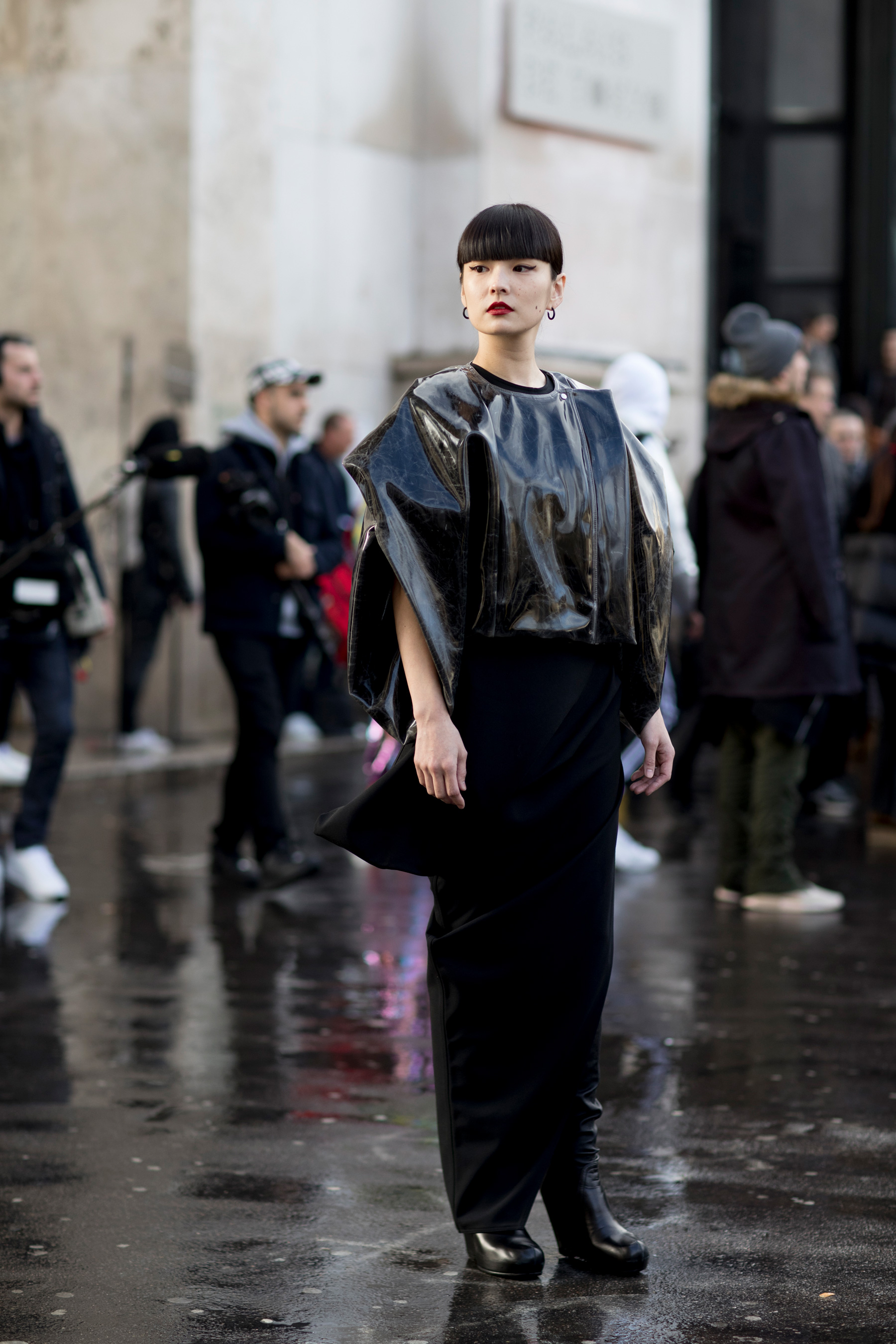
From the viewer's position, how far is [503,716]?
3682 millimetres

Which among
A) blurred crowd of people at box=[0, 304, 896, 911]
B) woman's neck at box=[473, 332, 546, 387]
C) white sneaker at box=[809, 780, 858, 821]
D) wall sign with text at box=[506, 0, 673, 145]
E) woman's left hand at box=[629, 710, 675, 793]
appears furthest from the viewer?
wall sign with text at box=[506, 0, 673, 145]

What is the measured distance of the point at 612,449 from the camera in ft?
12.3

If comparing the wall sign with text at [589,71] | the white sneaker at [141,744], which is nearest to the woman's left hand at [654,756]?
the white sneaker at [141,744]

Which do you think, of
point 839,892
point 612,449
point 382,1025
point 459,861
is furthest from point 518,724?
point 839,892

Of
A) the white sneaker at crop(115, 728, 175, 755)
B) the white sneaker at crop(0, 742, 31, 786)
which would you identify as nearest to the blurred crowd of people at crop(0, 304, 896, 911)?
the white sneaker at crop(0, 742, 31, 786)

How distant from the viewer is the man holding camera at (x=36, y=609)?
24.7ft

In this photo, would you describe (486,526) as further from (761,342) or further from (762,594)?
(761,342)

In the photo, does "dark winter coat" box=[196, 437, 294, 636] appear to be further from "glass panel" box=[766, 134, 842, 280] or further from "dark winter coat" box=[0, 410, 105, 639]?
"glass panel" box=[766, 134, 842, 280]

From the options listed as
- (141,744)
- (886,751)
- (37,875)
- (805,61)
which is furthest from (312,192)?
(37,875)

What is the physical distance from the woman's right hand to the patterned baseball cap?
4725 mm

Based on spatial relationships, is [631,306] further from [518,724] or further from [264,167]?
[518,724]

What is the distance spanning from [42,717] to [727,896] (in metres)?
2.63

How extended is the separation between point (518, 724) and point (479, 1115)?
0.69 m

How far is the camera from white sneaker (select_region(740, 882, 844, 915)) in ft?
25.0
